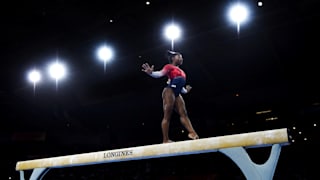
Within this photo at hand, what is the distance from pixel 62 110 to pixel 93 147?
6.49ft

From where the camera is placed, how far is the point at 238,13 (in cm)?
762

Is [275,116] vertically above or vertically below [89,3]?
below

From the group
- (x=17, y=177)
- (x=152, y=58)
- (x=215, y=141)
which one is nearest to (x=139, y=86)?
(x=152, y=58)

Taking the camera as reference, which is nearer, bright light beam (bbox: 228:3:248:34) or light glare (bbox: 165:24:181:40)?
bright light beam (bbox: 228:3:248:34)

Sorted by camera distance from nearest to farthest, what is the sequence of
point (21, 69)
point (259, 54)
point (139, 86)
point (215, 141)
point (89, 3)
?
point (215, 141), point (89, 3), point (259, 54), point (21, 69), point (139, 86)

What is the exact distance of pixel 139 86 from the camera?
36.9 feet

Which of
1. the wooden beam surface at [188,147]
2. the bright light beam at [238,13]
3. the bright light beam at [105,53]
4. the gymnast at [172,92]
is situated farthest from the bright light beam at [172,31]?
the wooden beam surface at [188,147]

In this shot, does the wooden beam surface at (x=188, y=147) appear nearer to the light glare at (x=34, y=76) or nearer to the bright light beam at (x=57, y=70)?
the bright light beam at (x=57, y=70)

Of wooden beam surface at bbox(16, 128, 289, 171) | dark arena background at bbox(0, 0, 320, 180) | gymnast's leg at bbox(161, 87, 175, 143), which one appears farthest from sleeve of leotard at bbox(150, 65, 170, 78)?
dark arena background at bbox(0, 0, 320, 180)

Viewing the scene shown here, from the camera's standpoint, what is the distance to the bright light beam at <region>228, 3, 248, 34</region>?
24.7ft

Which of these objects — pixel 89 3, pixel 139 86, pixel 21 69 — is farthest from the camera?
pixel 139 86

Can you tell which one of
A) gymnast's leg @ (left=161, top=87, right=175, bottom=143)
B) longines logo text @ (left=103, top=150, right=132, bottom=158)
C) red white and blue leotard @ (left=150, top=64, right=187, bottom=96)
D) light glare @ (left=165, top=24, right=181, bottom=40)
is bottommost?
longines logo text @ (left=103, top=150, right=132, bottom=158)

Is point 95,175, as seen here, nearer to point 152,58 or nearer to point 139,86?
point 139,86

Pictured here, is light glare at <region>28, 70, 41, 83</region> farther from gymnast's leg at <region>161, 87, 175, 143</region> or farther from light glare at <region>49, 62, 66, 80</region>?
gymnast's leg at <region>161, 87, 175, 143</region>
